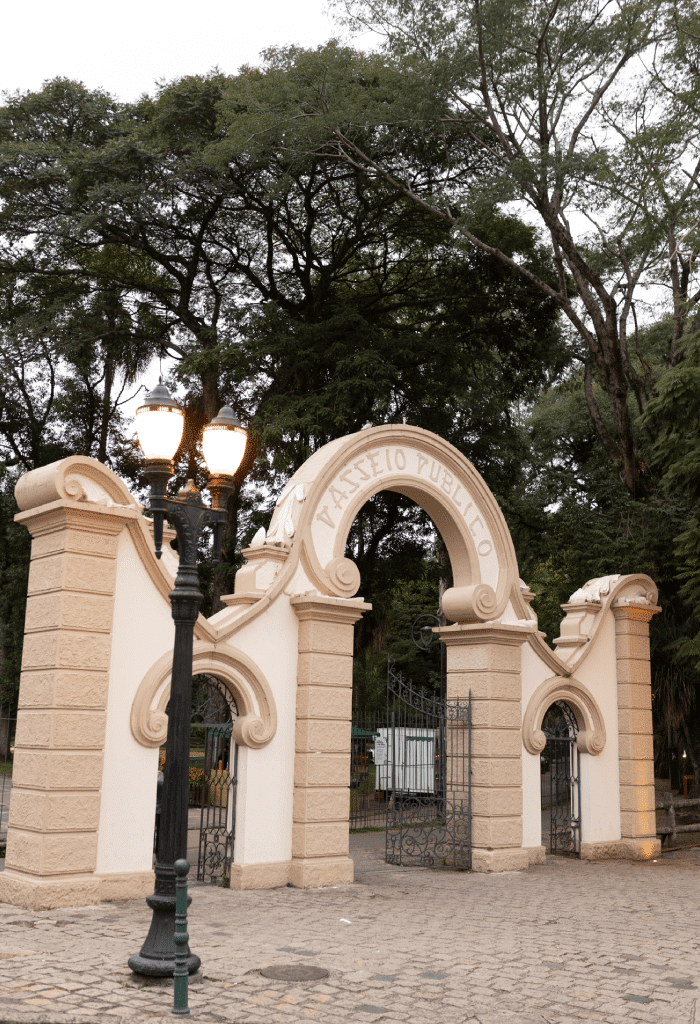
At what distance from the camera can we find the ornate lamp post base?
634 centimetres

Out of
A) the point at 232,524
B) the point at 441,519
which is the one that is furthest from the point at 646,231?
the point at 232,524

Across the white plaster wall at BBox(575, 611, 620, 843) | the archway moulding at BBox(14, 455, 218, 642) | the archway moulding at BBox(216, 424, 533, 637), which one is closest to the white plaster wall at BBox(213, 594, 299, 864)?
the archway moulding at BBox(216, 424, 533, 637)

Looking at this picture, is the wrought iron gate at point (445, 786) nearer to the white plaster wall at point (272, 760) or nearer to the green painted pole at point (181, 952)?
the white plaster wall at point (272, 760)

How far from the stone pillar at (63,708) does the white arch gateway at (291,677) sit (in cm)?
2

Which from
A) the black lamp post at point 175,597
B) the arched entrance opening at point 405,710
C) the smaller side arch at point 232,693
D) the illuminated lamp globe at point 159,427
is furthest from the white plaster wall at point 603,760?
the illuminated lamp globe at point 159,427

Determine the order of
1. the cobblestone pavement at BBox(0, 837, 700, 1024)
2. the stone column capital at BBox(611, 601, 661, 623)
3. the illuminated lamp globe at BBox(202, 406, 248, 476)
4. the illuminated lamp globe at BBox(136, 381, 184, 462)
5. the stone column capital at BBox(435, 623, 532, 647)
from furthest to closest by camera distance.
→ the stone column capital at BBox(611, 601, 661, 623)
the stone column capital at BBox(435, 623, 532, 647)
the illuminated lamp globe at BBox(202, 406, 248, 476)
the illuminated lamp globe at BBox(136, 381, 184, 462)
the cobblestone pavement at BBox(0, 837, 700, 1024)

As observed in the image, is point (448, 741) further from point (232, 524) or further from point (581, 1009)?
point (232, 524)

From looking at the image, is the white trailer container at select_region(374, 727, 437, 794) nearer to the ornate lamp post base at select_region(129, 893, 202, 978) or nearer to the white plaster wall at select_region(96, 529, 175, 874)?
the white plaster wall at select_region(96, 529, 175, 874)

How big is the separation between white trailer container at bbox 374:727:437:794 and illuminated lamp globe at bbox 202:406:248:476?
22.0 ft

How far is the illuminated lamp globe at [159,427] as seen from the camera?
6566mm

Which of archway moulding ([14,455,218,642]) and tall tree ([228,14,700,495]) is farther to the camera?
tall tree ([228,14,700,495])

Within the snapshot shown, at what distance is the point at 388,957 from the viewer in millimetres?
7488

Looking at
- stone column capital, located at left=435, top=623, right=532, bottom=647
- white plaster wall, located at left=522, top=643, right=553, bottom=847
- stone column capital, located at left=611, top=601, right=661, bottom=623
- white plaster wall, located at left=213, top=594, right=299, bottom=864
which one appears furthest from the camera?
stone column capital, located at left=611, top=601, right=661, bottom=623

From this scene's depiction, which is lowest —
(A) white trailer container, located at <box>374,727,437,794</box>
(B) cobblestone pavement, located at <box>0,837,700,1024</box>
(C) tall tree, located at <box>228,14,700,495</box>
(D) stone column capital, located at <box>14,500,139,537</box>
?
(B) cobblestone pavement, located at <box>0,837,700,1024</box>
